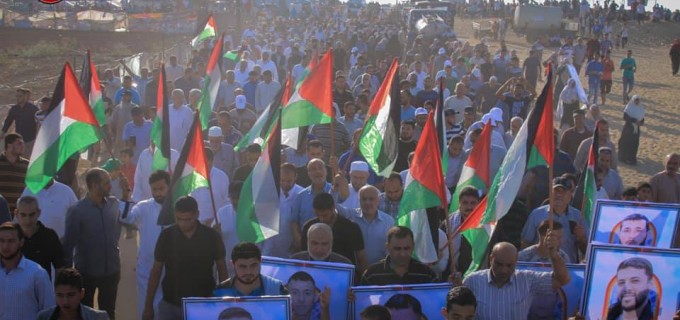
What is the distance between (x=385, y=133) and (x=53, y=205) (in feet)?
10.4

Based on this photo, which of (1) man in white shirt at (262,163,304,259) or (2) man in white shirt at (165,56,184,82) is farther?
(2) man in white shirt at (165,56,184,82)

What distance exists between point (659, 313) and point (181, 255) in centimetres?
331

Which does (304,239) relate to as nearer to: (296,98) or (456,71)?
A: (296,98)

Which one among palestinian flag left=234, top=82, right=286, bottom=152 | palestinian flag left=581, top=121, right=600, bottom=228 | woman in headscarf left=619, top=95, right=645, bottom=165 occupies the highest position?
palestinian flag left=234, top=82, right=286, bottom=152

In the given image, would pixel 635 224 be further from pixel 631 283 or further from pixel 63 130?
pixel 63 130

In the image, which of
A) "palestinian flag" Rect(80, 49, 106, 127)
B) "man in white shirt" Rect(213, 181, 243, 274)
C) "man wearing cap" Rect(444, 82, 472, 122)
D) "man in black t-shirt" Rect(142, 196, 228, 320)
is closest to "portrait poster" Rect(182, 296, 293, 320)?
"man in black t-shirt" Rect(142, 196, 228, 320)

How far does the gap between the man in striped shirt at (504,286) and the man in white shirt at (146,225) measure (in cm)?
278

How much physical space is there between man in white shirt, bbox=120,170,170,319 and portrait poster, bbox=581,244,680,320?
11.3ft

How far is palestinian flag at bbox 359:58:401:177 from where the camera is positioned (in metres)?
8.35

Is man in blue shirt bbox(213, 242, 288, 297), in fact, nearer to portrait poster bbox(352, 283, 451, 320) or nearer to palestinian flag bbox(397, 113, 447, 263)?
portrait poster bbox(352, 283, 451, 320)

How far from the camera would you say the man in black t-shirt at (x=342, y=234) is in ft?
22.6

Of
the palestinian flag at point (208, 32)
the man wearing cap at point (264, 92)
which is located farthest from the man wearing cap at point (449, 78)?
the palestinian flag at point (208, 32)

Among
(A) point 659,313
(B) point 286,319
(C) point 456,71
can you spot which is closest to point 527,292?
(A) point 659,313

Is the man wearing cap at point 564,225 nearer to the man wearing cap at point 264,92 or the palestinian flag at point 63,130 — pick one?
the palestinian flag at point 63,130
